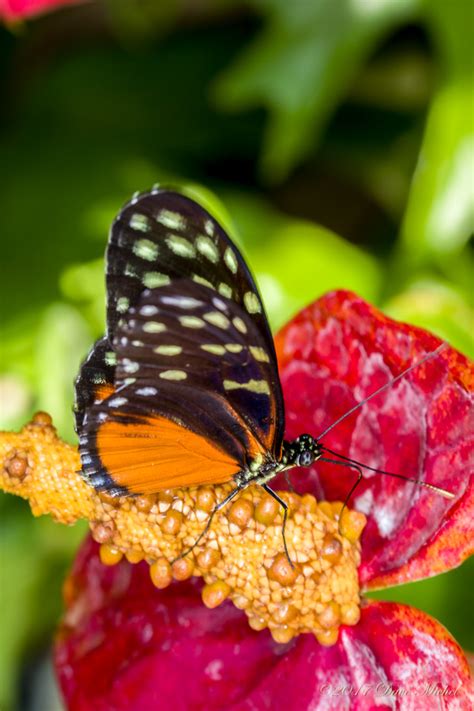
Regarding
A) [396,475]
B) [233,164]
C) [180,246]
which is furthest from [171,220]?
[233,164]

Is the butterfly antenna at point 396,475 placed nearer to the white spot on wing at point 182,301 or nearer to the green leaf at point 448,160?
the white spot on wing at point 182,301

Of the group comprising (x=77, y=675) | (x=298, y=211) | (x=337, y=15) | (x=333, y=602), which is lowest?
(x=77, y=675)

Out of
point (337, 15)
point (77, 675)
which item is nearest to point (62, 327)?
point (77, 675)

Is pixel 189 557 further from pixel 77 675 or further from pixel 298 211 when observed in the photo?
pixel 298 211

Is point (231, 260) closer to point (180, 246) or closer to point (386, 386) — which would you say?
point (180, 246)

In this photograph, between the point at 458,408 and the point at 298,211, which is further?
the point at 298,211

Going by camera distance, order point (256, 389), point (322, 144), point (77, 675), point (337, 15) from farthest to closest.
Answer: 1. point (322, 144)
2. point (337, 15)
3. point (77, 675)
4. point (256, 389)

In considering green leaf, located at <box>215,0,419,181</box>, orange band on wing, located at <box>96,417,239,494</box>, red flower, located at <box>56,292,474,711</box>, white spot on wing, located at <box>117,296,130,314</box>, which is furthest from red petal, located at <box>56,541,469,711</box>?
green leaf, located at <box>215,0,419,181</box>
